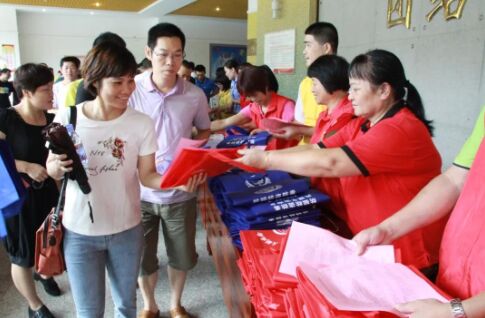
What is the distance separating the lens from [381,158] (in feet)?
4.14

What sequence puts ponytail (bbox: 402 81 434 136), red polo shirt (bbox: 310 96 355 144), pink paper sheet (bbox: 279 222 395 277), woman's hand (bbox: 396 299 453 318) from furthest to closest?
red polo shirt (bbox: 310 96 355 144) → ponytail (bbox: 402 81 434 136) → pink paper sheet (bbox: 279 222 395 277) → woman's hand (bbox: 396 299 453 318)

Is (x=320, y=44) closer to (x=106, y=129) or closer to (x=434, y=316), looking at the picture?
(x=106, y=129)

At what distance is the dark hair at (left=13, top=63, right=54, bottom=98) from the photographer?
6.78 ft

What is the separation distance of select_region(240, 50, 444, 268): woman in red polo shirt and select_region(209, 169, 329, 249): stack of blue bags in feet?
0.38

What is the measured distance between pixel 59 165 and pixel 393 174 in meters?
1.15

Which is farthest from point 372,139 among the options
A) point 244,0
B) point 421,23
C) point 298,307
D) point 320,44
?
point 244,0

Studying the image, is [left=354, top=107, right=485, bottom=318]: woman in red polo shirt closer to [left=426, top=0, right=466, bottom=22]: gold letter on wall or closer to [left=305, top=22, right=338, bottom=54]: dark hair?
[left=305, top=22, right=338, bottom=54]: dark hair

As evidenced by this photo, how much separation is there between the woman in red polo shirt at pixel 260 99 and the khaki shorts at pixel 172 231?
0.88 metres

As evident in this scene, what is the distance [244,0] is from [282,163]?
10.4 metres

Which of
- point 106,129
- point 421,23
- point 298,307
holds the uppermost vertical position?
point 421,23

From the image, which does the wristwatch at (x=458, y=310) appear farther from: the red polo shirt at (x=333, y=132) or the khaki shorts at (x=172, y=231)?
the khaki shorts at (x=172, y=231)

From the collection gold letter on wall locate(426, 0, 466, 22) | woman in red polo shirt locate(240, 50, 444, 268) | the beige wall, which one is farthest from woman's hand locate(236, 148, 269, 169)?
the beige wall

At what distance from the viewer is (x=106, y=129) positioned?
145 centimetres

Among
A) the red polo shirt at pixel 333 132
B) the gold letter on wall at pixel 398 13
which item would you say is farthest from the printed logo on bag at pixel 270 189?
the gold letter on wall at pixel 398 13
